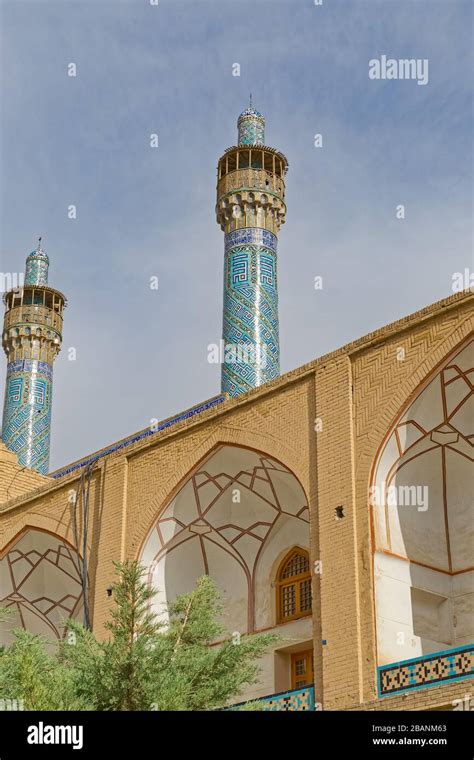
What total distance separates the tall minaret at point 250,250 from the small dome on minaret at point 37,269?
5077 mm

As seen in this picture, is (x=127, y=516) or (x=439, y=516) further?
(x=127, y=516)

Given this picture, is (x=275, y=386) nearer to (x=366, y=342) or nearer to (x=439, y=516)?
(x=366, y=342)

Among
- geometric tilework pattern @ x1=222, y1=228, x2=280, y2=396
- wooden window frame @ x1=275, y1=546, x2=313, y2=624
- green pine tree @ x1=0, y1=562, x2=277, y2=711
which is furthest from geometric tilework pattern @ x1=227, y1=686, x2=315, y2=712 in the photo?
geometric tilework pattern @ x1=222, y1=228, x2=280, y2=396

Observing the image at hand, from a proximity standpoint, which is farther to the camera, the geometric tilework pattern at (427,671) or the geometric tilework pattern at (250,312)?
the geometric tilework pattern at (250,312)

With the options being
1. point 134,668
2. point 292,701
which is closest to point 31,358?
point 292,701

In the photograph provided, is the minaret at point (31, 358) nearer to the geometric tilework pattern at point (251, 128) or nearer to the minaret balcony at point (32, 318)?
the minaret balcony at point (32, 318)

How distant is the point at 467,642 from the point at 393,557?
88cm

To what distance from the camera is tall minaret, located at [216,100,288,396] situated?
15320mm

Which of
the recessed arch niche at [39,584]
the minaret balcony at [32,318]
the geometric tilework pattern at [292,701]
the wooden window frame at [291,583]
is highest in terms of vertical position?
the minaret balcony at [32,318]

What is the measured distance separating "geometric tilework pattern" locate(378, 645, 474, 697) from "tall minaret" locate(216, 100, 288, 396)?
7.29m

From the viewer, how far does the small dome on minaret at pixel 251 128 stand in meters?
17.4

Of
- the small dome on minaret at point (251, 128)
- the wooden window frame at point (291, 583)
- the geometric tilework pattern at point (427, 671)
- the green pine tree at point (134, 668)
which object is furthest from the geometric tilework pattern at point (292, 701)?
the small dome on minaret at point (251, 128)
